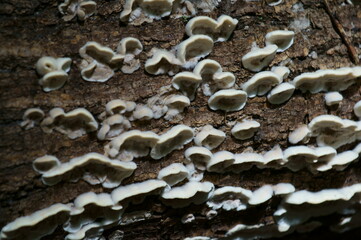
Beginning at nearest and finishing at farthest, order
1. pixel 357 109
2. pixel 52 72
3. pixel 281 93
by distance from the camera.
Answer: pixel 52 72 → pixel 281 93 → pixel 357 109

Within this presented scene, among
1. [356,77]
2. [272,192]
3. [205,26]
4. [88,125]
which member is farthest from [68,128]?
[356,77]

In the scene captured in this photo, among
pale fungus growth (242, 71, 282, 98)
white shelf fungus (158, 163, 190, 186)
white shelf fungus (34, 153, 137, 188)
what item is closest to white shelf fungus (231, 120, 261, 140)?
pale fungus growth (242, 71, 282, 98)

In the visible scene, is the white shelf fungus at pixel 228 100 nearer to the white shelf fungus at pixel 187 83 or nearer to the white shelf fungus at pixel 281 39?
the white shelf fungus at pixel 187 83

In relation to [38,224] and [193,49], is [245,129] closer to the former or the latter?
[193,49]

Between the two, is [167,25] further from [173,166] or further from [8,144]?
[8,144]

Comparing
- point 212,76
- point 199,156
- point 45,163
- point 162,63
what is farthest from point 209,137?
point 45,163

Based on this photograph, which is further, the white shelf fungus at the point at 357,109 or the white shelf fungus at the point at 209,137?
the white shelf fungus at the point at 357,109

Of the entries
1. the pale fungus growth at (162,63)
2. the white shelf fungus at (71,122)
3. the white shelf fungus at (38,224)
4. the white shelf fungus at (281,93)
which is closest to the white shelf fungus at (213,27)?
the pale fungus growth at (162,63)
